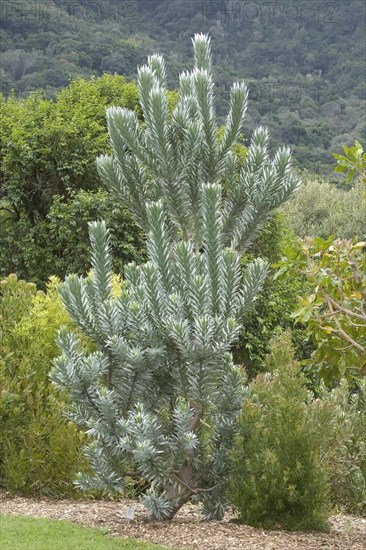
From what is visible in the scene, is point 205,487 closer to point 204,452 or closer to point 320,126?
point 204,452

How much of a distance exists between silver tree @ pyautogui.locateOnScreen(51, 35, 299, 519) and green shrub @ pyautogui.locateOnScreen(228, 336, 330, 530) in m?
0.23

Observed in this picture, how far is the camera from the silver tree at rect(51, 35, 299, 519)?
6668mm

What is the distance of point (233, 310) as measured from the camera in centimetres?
679

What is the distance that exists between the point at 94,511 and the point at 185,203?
9.61 feet

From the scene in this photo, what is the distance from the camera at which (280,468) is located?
→ 22.9 feet

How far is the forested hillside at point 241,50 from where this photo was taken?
45.6m

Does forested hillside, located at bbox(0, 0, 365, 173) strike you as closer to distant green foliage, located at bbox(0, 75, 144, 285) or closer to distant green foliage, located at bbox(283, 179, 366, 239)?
distant green foliage, located at bbox(283, 179, 366, 239)

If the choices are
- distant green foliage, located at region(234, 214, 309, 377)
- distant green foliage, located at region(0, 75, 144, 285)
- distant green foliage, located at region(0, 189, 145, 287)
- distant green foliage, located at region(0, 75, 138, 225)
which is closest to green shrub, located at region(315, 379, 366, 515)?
distant green foliage, located at region(234, 214, 309, 377)

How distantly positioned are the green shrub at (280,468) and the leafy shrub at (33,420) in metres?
2.12

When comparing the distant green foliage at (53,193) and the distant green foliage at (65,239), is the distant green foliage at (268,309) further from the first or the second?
the distant green foliage at (53,193)

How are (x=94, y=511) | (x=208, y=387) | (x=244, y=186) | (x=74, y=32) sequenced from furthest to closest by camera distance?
(x=74, y=32) < (x=94, y=511) < (x=244, y=186) < (x=208, y=387)

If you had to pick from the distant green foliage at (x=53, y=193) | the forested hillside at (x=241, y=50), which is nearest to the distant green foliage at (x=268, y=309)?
the distant green foliage at (x=53, y=193)

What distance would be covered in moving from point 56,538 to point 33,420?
90.7 inches

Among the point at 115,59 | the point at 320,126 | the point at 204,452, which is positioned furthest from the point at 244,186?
the point at 320,126
